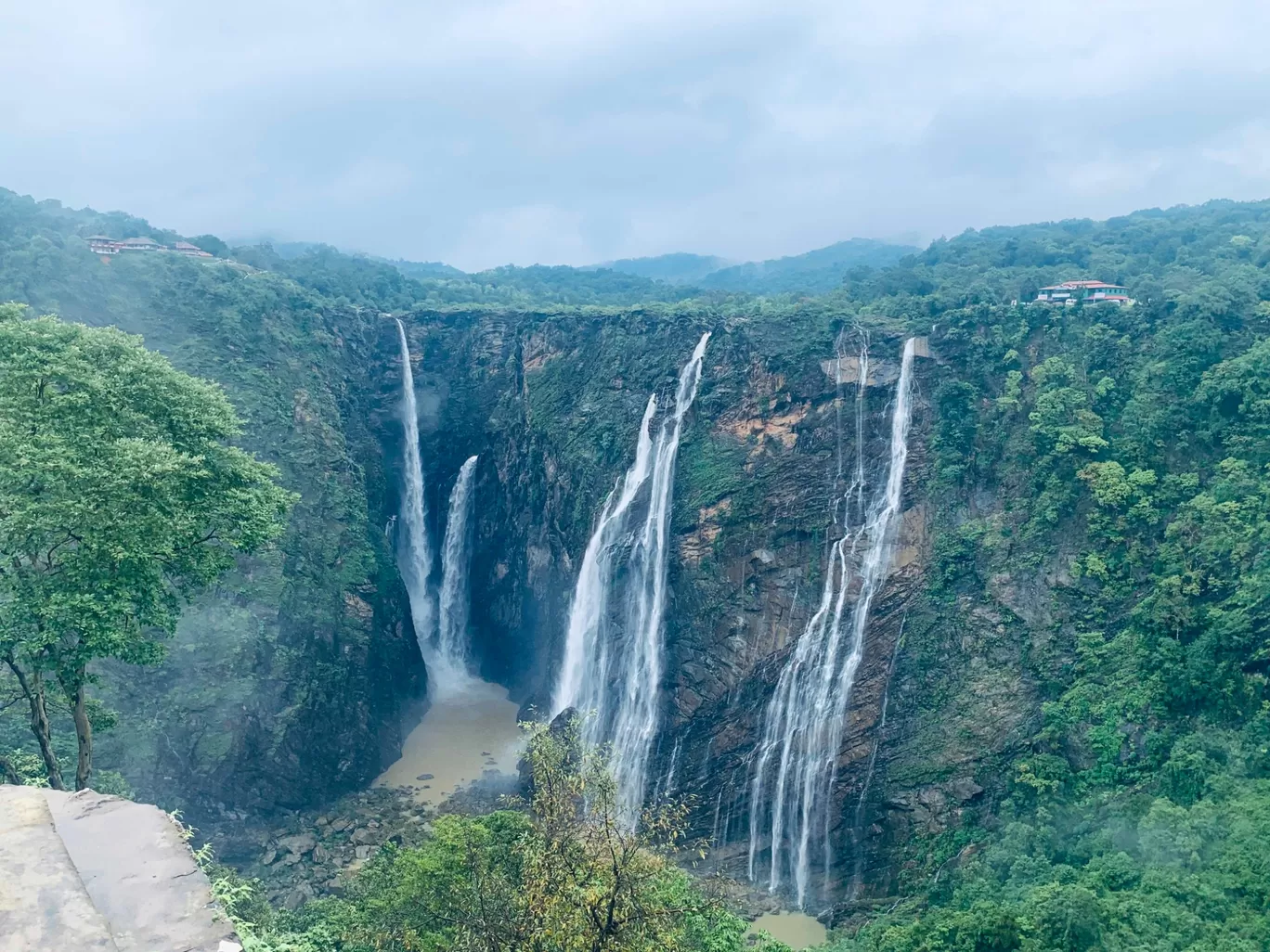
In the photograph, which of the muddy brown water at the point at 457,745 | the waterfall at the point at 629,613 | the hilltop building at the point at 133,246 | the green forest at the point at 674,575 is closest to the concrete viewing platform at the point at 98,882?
the green forest at the point at 674,575

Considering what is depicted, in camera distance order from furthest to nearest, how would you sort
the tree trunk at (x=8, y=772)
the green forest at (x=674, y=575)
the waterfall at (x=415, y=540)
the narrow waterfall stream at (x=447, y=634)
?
the waterfall at (x=415, y=540) → the narrow waterfall stream at (x=447, y=634) → the tree trunk at (x=8, y=772) → the green forest at (x=674, y=575)

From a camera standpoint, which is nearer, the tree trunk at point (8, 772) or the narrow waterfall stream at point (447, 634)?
the tree trunk at point (8, 772)

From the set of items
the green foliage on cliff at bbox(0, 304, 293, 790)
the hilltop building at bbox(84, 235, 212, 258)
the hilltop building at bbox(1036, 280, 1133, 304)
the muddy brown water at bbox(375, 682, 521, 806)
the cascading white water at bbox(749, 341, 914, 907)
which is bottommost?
→ the muddy brown water at bbox(375, 682, 521, 806)

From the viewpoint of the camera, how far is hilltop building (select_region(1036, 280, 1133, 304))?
29.0m

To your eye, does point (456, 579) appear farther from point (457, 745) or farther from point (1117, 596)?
point (1117, 596)

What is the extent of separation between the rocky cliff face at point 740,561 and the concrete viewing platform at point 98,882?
17516 millimetres

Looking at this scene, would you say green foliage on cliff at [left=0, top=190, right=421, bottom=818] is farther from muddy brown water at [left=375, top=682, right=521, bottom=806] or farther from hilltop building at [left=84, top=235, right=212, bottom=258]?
hilltop building at [left=84, top=235, right=212, bottom=258]

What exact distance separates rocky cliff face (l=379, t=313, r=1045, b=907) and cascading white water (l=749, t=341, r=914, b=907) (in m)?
0.33

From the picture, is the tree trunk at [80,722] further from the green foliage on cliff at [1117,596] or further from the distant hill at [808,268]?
the distant hill at [808,268]

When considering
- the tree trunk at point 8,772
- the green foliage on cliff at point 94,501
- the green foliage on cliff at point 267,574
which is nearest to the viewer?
the green foliage on cliff at point 94,501

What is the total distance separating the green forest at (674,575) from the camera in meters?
12.5

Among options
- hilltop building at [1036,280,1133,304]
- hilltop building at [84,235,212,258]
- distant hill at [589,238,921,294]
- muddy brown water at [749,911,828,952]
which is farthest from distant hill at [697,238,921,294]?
muddy brown water at [749,911,828,952]

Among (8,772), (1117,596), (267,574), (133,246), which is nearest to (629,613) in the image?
(267,574)

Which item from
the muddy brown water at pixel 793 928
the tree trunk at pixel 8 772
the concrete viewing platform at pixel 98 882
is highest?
the concrete viewing platform at pixel 98 882
